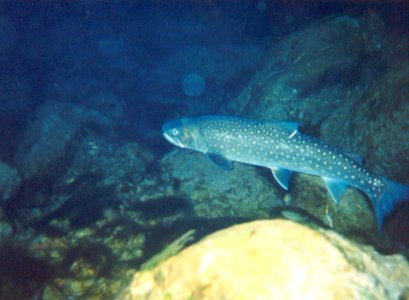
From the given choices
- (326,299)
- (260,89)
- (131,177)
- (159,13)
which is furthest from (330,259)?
(159,13)

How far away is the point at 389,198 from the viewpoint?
4941 millimetres

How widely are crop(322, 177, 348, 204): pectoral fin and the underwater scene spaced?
37 millimetres

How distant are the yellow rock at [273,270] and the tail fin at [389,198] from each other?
5.97 ft

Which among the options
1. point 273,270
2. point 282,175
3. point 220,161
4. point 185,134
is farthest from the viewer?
point 185,134

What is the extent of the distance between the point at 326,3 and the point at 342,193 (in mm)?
10082

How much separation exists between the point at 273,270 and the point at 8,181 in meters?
8.04

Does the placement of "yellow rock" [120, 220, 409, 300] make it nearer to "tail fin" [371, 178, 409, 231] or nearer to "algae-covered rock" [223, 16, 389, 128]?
"tail fin" [371, 178, 409, 231]

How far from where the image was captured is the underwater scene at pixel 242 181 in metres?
2.94

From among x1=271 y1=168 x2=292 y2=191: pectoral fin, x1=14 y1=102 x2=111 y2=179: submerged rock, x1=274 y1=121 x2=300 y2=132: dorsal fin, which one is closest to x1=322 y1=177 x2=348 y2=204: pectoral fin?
x1=271 y1=168 x2=292 y2=191: pectoral fin

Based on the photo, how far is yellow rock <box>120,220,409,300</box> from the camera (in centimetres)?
261

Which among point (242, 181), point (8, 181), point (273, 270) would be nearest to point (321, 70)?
point (242, 181)

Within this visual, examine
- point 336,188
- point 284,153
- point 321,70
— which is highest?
point 321,70

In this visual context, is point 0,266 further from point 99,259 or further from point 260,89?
point 260,89

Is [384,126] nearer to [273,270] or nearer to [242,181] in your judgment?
[242,181]
